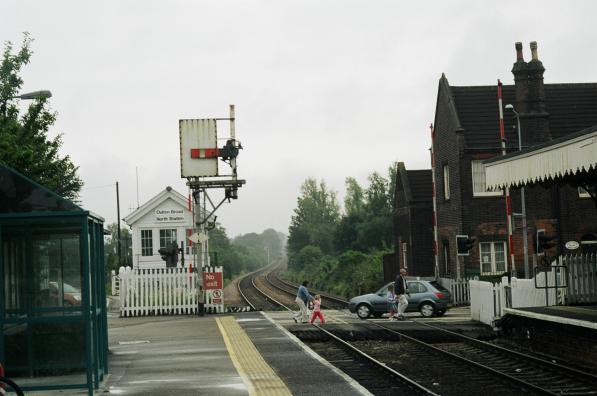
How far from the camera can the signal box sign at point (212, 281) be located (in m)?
33.1

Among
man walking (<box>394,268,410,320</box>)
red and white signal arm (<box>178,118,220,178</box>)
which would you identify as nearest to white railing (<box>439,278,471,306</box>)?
man walking (<box>394,268,410,320</box>)

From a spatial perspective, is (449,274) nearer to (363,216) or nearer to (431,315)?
(431,315)

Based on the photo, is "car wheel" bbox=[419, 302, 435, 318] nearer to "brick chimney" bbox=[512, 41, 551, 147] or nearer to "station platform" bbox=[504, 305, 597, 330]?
"station platform" bbox=[504, 305, 597, 330]

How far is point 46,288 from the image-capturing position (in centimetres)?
1359

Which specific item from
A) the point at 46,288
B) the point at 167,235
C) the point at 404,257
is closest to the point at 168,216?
the point at 167,235

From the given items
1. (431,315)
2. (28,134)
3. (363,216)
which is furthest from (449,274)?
(363,216)

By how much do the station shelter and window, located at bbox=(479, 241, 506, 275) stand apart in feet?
91.4

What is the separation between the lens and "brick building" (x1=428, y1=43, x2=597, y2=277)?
→ 39.1m

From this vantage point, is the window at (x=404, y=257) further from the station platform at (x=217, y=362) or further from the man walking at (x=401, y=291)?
the station platform at (x=217, y=362)

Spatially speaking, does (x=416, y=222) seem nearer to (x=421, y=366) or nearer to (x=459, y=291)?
(x=459, y=291)

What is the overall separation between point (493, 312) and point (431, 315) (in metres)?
5.66

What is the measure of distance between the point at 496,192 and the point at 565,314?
22692 millimetres

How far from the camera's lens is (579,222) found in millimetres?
39188

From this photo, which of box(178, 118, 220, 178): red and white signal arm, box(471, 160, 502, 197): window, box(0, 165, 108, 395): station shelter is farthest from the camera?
box(471, 160, 502, 197): window
